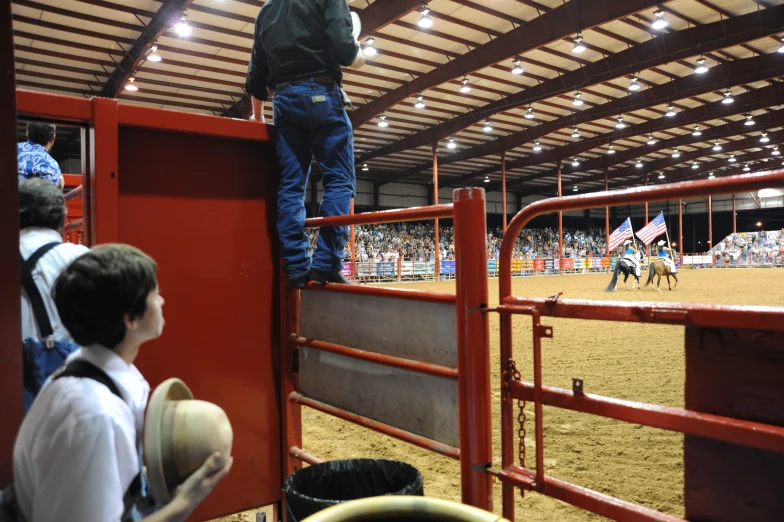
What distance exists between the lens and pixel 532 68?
18.2m

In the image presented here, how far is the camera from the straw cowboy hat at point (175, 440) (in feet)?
3.80

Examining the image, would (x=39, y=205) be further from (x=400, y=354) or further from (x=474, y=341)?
(x=474, y=341)

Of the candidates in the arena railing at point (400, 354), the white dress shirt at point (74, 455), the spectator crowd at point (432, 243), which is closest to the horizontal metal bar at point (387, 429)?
the arena railing at point (400, 354)

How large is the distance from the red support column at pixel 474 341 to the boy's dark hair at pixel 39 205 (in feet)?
4.88

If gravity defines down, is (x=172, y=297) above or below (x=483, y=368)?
above

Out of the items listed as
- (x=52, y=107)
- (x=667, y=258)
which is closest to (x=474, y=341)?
(x=52, y=107)

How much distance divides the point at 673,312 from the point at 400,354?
1.16 meters

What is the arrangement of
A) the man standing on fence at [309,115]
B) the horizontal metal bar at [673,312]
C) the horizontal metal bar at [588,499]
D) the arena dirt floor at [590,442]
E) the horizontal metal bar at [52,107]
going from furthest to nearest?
the arena dirt floor at [590,442] < the man standing on fence at [309,115] < the horizontal metal bar at [52,107] < the horizontal metal bar at [588,499] < the horizontal metal bar at [673,312]

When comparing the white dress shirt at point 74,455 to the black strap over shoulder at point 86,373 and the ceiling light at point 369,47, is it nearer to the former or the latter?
the black strap over shoulder at point 86,373

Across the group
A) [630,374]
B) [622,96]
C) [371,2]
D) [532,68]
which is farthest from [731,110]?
[630,374]

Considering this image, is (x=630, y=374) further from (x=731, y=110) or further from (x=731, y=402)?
(x=731, y=110)

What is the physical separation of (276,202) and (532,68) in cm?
1723

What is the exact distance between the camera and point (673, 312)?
1423 millimetres

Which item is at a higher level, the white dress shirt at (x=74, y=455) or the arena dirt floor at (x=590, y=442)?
the white dress shirt at (x=74, y=455)
